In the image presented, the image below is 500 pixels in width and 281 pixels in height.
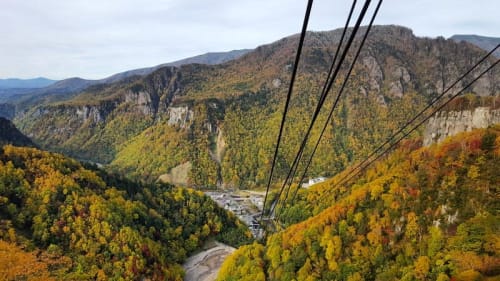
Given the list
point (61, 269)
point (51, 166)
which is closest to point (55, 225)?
point (61, 269)

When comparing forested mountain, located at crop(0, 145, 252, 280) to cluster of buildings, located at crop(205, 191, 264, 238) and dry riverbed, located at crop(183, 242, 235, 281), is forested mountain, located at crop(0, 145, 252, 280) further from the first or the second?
cluster of buildings, located at crop(205, 191, 264, 238)

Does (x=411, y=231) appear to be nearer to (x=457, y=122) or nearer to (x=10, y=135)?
(x=457, y=122)

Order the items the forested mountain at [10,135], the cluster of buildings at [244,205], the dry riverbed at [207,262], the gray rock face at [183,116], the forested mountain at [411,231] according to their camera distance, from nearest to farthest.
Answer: the forested mountain at [411,231] → the dry riverbed at [207,262] → the cluster of buildings at [244,205] → the forested mountain at [10,135] → the gray rock face at [183,116]

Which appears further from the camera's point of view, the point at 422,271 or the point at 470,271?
the point at 422,271

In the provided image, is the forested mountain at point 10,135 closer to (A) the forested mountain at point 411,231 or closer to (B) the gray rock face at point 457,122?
(A) the forested mountain at point 411,231

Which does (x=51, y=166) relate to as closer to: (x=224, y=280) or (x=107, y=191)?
(x=107, y=191)

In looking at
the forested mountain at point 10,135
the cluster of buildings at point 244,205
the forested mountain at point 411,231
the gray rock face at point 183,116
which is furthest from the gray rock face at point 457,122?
the forested mountain at point 10,135

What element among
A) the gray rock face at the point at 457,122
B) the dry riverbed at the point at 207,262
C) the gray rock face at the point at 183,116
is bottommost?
the dry riverbed at the point at 207,262

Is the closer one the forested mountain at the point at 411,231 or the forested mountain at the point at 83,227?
the forested mountain at the point at 411,231
